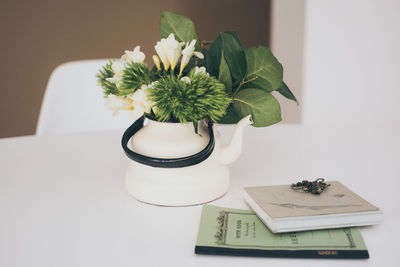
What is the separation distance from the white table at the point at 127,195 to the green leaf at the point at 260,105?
0.16 m

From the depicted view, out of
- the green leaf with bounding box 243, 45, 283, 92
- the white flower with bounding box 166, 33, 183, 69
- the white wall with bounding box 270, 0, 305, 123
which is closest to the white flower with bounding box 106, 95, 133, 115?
Result: the white flower with bounding box 166, 33, 183, 69

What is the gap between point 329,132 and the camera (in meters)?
1.41

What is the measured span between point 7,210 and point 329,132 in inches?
36.4

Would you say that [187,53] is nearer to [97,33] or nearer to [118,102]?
[118,102]

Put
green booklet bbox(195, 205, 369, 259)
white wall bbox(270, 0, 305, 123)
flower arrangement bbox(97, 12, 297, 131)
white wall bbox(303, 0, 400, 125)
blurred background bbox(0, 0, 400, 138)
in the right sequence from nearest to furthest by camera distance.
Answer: green booklet bbox(195, 205, 369, 259), flower arrangement bbox(97, 12, 297, 131), white wall bbox(303, 0, 400, 125), white wall bbox(270, 0, 305, 123), blurred background bbox(0, 0, 400, 138)

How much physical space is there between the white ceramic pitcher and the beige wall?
2.18m

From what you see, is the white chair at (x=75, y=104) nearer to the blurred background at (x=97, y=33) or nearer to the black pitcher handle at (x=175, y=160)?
the black pitcher handle at (x=175, y=160)

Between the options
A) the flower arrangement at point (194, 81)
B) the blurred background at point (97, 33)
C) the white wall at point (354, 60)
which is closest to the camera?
the flower arrangement at point (194, 81)

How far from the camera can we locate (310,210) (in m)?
0.75

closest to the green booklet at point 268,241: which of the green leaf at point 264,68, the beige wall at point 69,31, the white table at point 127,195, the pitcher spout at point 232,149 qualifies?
the white table at point 127,195

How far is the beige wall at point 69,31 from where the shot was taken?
288 cm

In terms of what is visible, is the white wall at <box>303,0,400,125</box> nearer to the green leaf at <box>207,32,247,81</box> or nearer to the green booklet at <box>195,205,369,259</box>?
the green leaf at <box>207,32,247,81</box>

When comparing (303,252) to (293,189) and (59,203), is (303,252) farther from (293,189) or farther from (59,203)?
(59,203)

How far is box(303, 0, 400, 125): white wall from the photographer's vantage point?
5.48ft
